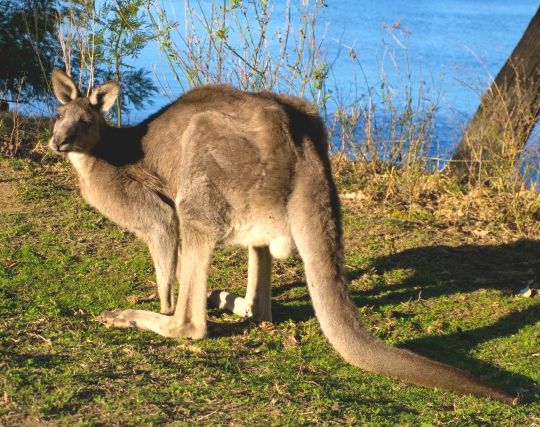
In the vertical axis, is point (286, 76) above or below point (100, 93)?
above

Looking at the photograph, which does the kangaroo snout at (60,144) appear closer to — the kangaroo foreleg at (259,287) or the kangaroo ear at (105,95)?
the kangaroo ear at (105,95)

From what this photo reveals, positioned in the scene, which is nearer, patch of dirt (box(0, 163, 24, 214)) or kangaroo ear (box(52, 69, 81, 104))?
kangaroo ear (box(52, 69, 81, 104))

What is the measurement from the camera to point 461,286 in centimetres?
704

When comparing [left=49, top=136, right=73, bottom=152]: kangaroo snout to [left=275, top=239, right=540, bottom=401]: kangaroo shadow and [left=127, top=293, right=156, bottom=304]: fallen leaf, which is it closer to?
[left=127, top=293, right=156, bottom=304]: fallen leaf

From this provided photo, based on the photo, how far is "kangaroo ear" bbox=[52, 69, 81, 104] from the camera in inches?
252

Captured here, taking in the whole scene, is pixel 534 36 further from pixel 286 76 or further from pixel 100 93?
pixel 100 93

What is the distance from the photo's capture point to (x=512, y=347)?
5980mm

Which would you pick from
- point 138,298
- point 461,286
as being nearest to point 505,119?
point 461,286

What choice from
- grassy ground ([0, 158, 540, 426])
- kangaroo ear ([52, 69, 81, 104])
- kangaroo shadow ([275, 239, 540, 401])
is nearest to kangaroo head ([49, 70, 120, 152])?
kangaroo ear ([52, 69, 81, 104])

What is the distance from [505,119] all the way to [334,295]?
4.66m

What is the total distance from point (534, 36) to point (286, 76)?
109 inches

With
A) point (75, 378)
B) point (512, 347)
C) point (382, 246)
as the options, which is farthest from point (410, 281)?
point (75, 378)

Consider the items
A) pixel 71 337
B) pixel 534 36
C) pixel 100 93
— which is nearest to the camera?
pixel 71 337

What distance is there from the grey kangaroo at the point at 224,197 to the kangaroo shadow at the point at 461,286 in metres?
0.65
